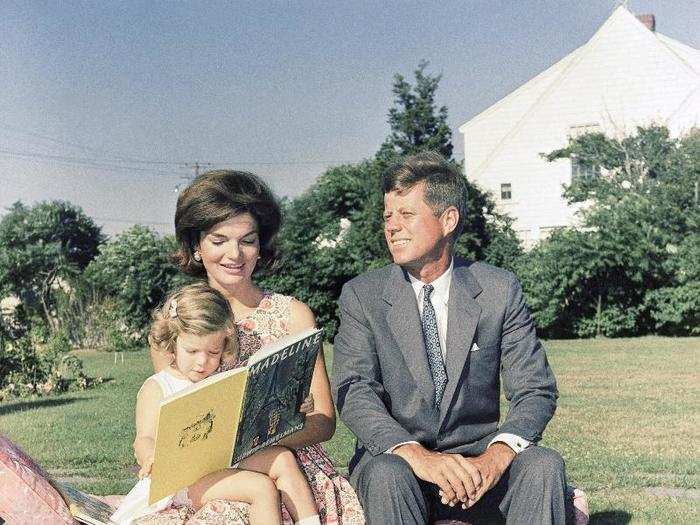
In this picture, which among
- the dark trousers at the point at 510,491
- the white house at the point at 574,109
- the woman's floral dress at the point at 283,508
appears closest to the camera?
the woman's floral dress at the point at 283,508

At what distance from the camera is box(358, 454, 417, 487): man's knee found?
3.58 m

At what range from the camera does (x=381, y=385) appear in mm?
4199

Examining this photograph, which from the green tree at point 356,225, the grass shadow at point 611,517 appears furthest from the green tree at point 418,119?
the grass shadow at point 611,517

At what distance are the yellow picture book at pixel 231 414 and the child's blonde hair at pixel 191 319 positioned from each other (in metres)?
0.42

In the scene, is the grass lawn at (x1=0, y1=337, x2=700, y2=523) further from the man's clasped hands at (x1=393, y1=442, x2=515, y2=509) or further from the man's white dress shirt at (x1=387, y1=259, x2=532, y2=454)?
the man's clasped hands at (x1=393, y1=442, x2=515, y2=509)

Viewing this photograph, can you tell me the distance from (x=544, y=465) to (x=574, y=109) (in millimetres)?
28361

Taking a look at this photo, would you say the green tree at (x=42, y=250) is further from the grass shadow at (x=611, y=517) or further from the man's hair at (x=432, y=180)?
the man's hair at (x=432, y=180)

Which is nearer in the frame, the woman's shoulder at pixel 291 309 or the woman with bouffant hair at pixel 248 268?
the woman with bouffant hair at pixel 248 268

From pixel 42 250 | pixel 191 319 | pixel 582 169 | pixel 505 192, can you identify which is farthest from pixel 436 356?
pixel 42 250

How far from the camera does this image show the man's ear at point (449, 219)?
4.30 meters

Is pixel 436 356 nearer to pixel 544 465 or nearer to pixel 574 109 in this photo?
pixel 544 465

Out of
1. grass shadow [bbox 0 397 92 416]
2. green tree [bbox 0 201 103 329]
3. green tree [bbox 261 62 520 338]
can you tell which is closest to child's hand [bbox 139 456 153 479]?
grass shadow [bbox 0 397 92 416]

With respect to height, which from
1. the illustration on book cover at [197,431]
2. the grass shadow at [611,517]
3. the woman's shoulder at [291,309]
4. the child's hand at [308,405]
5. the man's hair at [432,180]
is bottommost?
the grass shadow at [611,517]

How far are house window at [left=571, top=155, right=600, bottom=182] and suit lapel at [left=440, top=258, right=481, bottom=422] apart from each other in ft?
76.7
